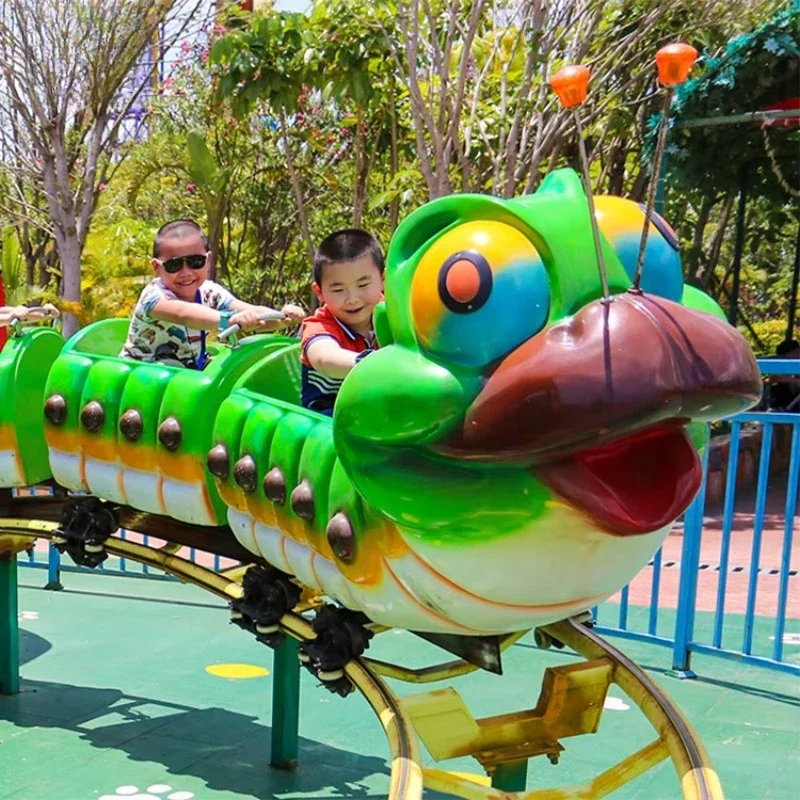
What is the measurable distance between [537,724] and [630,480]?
3.13 feet

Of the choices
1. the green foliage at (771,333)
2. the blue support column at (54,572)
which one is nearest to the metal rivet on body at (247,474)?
the blue support column at (54,572)

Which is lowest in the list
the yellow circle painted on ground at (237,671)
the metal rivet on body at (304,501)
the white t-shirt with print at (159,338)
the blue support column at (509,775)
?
the yellow circle painted on ground at (237,671)

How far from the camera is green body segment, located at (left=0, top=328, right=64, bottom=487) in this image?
11.2 ft

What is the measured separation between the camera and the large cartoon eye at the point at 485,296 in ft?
6.28

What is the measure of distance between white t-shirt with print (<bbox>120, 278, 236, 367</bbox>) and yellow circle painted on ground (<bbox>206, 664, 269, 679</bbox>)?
5.30ft

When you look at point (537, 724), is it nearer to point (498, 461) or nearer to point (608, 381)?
point (498, 461)

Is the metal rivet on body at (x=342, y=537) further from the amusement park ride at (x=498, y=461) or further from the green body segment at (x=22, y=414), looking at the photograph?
the green body segment at (x=22, y=414)

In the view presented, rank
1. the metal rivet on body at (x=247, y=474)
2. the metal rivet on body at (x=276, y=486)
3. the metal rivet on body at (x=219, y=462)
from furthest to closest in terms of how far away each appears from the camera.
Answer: the metal rivet on body at (x=219, y=462) < the metal rivet on body at (x=247, y=474) < the metal rivet on body at (x=276, y=486)

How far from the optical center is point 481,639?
8.18 ft

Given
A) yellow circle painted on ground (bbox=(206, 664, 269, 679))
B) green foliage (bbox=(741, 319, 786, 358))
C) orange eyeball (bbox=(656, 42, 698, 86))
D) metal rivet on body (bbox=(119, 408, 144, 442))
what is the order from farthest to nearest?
1. green foliage (bbox=(741, 319, 786, 358))
2. yellow circle painted on ground (bbox=(206, 664, 269, 679))
3. metal rivet on body (bbox=(119, 408, 144, 442))
4. orange eyeball (bbox=(656, 42, 698, 86))

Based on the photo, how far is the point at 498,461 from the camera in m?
1.91

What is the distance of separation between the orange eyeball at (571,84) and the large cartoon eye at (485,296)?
255 millimetres

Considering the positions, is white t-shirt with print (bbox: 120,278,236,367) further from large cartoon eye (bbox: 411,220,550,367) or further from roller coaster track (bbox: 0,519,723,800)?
large cartoon eye (bbox: 411,220,550,367)

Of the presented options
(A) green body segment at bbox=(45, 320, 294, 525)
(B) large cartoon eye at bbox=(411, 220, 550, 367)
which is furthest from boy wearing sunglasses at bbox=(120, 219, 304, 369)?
(B) large cartoon eye at bbox=(411, 220, 550, 367)
